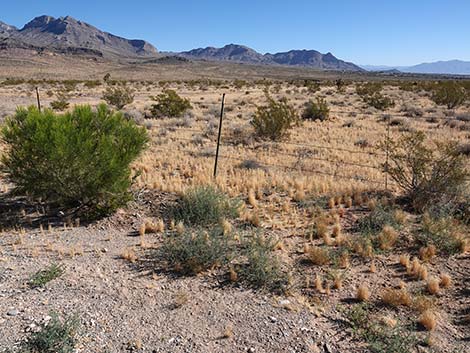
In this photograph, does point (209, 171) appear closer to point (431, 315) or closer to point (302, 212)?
point (302, 212)

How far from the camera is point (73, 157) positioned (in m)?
8.61

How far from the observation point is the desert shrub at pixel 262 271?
6625 millimetres

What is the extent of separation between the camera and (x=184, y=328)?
5.59 metres

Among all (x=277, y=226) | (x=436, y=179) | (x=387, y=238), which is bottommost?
(x=277, y=226)

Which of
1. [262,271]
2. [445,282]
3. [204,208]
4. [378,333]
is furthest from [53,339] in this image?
[445,282]

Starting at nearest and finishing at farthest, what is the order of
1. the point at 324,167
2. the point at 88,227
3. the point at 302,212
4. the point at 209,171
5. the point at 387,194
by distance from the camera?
the point at 88,227 < the point at 302,212 < the point at 387,194 < the point at 209,171 < the point at 324,167

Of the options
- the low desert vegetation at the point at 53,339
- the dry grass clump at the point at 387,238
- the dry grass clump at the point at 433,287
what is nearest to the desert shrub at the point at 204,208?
the dry grass clump at the point at 387,238

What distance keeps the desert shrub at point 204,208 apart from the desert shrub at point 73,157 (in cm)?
120

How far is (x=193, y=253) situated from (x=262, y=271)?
118 cm

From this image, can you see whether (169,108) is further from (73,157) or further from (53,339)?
(53,339)

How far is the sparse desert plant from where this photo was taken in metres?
6.41

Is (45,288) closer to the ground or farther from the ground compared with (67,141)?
closer to the ground

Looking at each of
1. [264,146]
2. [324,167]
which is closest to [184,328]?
[324,167]

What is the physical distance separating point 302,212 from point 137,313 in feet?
16.2
